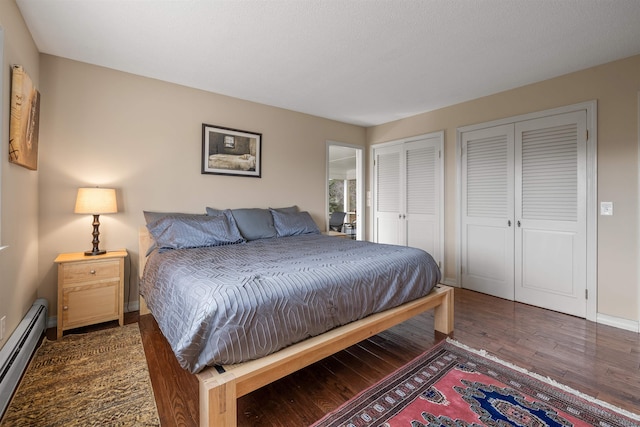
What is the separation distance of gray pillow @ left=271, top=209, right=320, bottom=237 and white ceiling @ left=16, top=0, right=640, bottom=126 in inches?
58.6

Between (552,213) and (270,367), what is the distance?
3216 mm

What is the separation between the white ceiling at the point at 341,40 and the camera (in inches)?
77.2

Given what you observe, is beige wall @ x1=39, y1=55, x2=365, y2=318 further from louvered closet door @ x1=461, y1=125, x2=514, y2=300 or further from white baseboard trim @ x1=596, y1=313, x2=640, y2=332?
white baseboard trim @ x1=596, y1=313, x2=640, y2=332

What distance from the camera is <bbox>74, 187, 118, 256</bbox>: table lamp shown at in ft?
8.29

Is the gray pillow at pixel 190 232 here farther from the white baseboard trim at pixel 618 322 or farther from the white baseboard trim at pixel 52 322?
the white baseboard trim at pixel 618 322

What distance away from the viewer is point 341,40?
2340 mm

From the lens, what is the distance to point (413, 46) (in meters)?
2.42

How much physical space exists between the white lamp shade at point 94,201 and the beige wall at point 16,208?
31cm

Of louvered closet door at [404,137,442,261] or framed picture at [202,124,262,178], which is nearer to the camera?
framed picture at [202,124,262,178]

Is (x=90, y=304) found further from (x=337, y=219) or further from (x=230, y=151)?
(x=337, y=219)

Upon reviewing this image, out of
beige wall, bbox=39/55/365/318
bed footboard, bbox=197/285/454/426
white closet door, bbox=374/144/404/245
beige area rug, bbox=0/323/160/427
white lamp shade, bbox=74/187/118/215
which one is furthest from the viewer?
white closet door, bbox=374/144/404/245

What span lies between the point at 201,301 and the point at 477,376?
5.72ft

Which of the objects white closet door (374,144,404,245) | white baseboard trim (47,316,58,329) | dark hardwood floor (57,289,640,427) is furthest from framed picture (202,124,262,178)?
white closet door (374,144,404,245)

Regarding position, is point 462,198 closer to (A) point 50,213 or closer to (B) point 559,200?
(B) point 559,200
